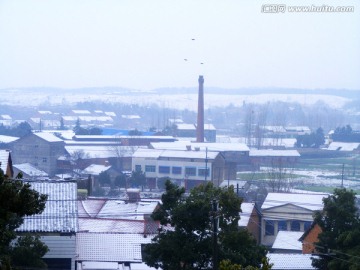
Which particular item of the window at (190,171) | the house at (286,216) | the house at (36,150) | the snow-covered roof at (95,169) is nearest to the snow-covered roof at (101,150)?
the house at (36,150)

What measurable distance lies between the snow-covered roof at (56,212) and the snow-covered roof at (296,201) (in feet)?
10.3

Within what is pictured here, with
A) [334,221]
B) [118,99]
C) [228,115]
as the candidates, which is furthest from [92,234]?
[118,99]

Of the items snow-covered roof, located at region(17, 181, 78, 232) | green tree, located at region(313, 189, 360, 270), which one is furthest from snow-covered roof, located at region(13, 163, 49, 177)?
green tree, located at region(313, 189, 360, 270)

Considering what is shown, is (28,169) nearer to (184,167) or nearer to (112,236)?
(184,167)

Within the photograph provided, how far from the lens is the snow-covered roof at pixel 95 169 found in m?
12.0

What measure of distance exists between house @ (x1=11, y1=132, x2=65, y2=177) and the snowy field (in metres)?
20.4

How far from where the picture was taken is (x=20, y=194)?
72.8 inches

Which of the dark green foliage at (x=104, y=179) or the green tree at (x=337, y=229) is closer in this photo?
the green tree at (x=337, y=229)

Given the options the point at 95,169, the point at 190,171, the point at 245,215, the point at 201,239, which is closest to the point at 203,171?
the point at 190,171

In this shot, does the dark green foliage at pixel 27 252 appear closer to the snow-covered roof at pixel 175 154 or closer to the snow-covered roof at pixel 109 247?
the snow-covered roof at pixel 109 247

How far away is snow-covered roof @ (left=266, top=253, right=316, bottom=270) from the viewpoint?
4450mm

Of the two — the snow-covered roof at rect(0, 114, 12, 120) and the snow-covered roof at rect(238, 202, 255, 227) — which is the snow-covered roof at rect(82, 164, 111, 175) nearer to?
the snow-covered roof at rect(238, 202, 255, 227)

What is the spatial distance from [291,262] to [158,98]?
119 feet

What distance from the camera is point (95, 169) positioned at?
40.3ft
